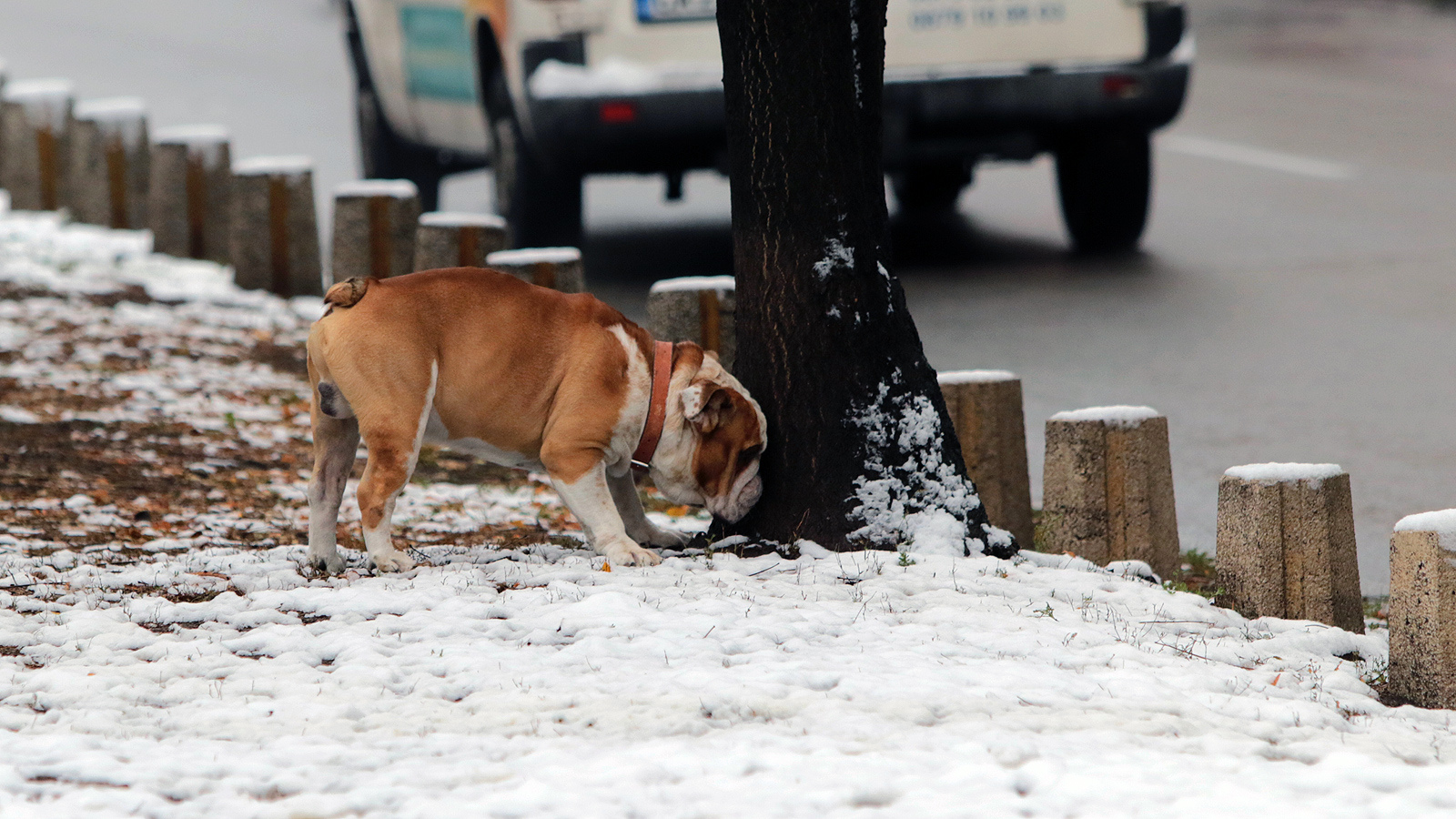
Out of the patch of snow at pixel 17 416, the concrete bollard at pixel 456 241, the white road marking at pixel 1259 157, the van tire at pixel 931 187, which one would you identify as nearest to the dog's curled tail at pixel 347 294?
the patch of snow at pixel 17 416

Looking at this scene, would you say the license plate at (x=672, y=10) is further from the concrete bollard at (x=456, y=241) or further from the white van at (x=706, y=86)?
the concrete bollard at (x=456, y=241)

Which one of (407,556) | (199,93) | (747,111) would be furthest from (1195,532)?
(199,93)

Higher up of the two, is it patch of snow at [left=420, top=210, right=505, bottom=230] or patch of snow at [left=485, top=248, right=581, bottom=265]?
patch of snow at [left=420, top=210, right=505, bottom=230]

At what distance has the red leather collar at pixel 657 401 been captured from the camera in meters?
5.43

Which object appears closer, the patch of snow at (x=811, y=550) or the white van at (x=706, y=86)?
the patch of snow at (x=811, y=550)

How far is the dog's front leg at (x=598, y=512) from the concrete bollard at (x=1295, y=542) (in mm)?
1657

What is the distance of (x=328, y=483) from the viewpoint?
5.33 meters

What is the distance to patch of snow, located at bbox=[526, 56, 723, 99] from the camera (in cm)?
962

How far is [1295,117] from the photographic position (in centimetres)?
1741

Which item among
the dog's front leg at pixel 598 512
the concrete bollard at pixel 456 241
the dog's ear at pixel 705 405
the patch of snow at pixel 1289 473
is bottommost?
the dog's front leg at pixel 598 512

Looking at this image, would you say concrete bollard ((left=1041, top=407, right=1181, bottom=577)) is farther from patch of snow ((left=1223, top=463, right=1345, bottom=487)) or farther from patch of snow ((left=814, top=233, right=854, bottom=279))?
patch of snow ((left=814, top=233, right=854, bottom=279))

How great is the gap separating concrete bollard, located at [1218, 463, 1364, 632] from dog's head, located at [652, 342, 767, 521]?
1369 millimetres

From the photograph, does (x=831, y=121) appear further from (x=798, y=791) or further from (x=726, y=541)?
(x=798, y=791)

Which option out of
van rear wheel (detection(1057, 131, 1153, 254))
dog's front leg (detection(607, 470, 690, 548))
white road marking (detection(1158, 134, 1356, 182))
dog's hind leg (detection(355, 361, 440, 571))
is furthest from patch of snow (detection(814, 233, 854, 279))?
white road marking (detection(1158, 134, 1356, 182))
